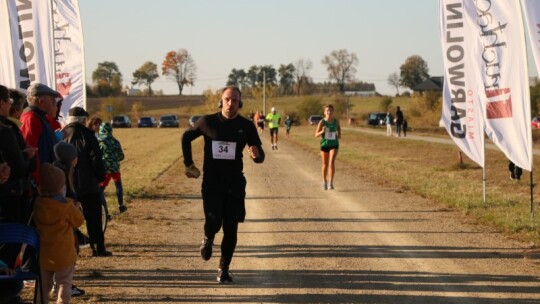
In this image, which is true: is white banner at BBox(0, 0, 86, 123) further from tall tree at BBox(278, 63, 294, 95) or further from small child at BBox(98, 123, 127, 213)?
tall tree at BBox(278, 63, 294, 95)

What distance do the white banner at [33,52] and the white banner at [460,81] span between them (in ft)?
20.4

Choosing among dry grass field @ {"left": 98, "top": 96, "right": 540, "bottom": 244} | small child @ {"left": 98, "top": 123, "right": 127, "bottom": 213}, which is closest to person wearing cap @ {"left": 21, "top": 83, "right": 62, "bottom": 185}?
small child @ {"left": 98, "top": 123, "right": 127, "bottom": 213}

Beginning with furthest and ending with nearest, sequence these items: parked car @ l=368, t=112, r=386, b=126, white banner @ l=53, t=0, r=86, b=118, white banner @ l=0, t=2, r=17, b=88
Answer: parked car @ l=368, t=112, r=386, b=126 → white banner @ l=53, t=0, r=86, b=118 → white banner @ l=0, t=2, r=17, b=88

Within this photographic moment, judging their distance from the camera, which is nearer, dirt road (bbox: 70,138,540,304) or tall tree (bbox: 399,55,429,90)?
dirt road (bbox: 70,138,540,304)

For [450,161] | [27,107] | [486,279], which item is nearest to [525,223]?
[486,279]

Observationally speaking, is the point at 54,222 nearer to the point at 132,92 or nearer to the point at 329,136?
the point at 329,136

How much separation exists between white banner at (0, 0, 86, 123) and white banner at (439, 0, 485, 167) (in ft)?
20.4

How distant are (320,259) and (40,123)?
362 centimetres

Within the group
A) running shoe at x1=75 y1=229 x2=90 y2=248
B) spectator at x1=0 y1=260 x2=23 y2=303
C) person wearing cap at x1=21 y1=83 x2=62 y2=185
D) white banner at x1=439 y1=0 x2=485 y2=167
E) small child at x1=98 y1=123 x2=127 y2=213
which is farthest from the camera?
white banner at x1=439 y1=0 x2=485 y2=167

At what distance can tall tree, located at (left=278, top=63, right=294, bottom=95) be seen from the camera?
547ft

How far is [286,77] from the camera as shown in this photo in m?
169

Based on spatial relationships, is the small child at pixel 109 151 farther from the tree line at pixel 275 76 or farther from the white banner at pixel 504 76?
the tree line at pixel 275 76

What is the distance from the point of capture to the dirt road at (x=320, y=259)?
7703 millimetres

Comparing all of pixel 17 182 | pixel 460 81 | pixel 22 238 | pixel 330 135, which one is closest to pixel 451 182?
pixel 330 135
